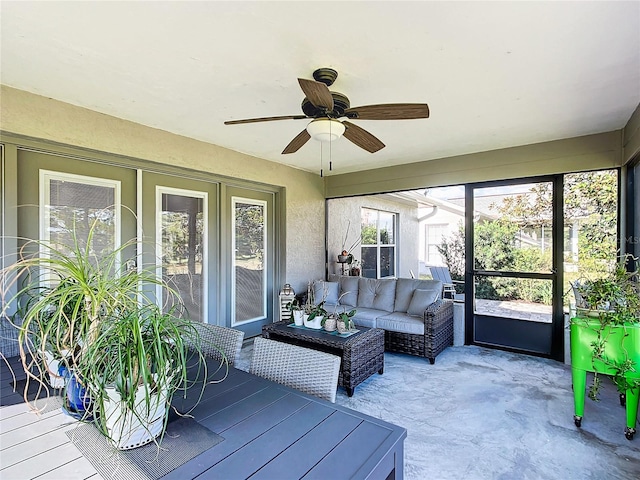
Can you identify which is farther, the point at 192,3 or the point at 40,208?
the point at 40,208

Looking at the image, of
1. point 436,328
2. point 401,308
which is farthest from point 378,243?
point 436,328

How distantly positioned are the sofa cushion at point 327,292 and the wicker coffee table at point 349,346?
4.16 feet

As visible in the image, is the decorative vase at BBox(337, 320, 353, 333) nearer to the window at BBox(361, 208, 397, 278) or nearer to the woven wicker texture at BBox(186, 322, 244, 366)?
the woven wicker texture at BBox(186, 322, 244, 366)

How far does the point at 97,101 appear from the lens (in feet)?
9.21

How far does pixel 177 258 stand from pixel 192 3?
9.07 feet

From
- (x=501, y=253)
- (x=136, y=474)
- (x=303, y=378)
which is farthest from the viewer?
(x=501, y=253)

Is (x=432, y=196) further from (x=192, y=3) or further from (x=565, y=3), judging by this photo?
(x=192, y=3)

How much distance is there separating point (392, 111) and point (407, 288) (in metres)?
2.82

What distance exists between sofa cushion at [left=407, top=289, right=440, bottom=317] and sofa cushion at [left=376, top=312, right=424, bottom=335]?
0.34 ft

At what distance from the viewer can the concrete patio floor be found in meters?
A: 2.07

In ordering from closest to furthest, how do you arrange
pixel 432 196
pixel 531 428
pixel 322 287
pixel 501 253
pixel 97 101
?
pixel 531 428 < pixel 97 101 < pixel 501 253 < pixel 322 287 < pixel 432 196

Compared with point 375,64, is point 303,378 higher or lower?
lower

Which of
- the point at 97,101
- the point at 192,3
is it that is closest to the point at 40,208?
the point at 97,101

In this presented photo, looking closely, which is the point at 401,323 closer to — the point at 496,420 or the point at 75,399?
the point at 496,420
